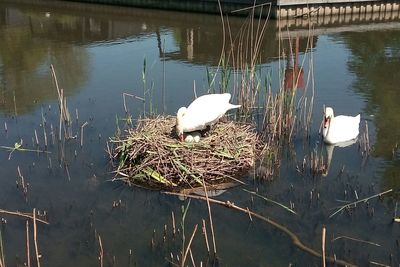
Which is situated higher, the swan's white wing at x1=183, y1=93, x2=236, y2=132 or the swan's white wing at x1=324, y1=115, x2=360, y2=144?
the swan's white wing at x1=183, y1=93, x2=236, y2=132

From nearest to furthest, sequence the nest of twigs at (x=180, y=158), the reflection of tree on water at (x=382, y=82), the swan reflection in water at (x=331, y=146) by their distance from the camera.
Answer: the nest of twigs at (x=180, y=158)
the swan reflection in water at (x=331, y=146)
the reflection of tree on water at (x=382, y=82)

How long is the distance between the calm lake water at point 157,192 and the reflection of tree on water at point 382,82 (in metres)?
0.04

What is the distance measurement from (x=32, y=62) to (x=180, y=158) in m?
10.4

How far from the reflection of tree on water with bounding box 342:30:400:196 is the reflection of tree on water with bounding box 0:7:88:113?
7427 mm

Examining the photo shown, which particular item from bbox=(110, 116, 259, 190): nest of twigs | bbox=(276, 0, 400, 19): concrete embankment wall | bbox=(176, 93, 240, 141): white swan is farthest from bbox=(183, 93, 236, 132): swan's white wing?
bbox=(276, 0, 400, 19): concrete embankment wall

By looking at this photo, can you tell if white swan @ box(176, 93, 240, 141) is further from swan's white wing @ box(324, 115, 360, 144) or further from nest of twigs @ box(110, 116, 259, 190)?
swan's white wing @ box(324, 115, 360, 144)

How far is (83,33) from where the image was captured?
72.4 feet

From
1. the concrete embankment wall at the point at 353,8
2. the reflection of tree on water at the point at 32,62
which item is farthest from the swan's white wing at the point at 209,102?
the concrete embankment wall at the point at 353,8

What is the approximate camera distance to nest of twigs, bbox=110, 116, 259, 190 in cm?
796

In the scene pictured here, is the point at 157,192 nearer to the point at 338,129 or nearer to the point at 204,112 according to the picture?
the point at 204,112

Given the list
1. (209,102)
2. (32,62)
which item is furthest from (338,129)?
(32,62)

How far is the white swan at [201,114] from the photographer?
8.20 m

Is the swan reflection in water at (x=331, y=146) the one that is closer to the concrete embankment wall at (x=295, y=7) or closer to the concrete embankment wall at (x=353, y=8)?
the concrete embankment wall at (x=295, y=7)

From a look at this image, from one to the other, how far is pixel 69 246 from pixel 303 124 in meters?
5.35
